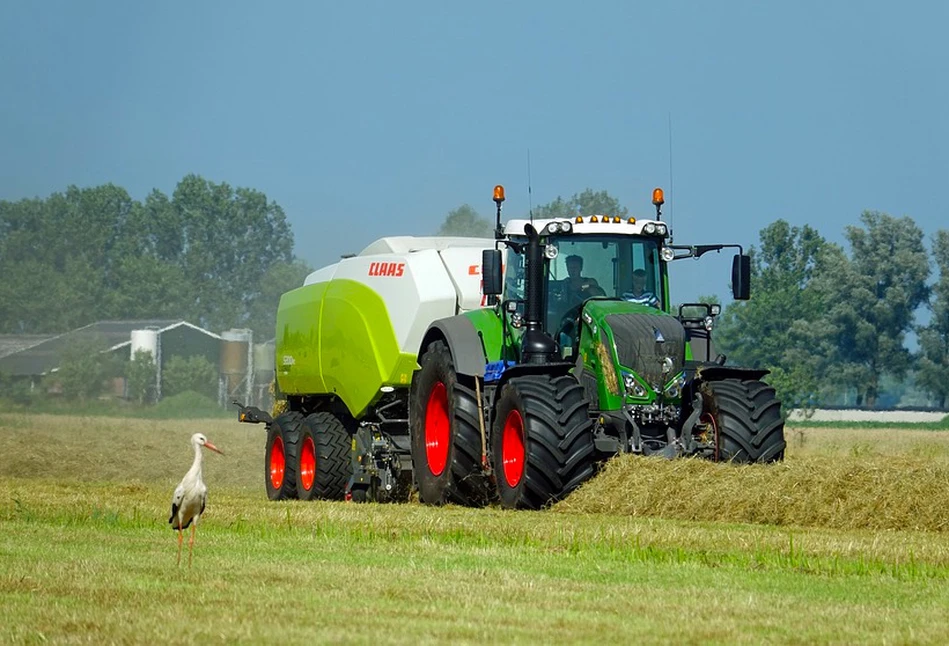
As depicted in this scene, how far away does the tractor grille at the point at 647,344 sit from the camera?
55.4 feet

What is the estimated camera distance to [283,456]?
971 inches

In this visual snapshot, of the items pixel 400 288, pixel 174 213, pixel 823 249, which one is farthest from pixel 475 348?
pixel 174 213

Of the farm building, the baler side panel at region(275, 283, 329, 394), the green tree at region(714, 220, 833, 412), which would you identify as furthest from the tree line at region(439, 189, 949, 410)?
the baler side panel at region(275, 283, 329, 394)

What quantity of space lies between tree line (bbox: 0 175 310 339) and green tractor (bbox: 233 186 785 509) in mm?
48824

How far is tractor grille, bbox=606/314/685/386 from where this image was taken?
16875mm

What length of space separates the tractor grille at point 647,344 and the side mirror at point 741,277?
805 millimetres

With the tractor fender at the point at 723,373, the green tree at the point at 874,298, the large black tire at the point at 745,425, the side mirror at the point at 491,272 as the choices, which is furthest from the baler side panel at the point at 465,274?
the green tree at the point at 874,298

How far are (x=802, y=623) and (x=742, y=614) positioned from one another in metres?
0.41

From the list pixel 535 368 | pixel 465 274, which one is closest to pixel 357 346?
pixel 465 274

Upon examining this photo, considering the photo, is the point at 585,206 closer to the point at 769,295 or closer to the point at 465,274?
the point at 769,295

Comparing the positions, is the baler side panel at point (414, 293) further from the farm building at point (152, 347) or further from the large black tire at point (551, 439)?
the farm building at point (152, 347)

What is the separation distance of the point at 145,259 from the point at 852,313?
1428 inches

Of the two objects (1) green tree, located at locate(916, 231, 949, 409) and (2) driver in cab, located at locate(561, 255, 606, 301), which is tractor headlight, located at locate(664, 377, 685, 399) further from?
(1) green tree, located at locate(916, 231, 949, 409)


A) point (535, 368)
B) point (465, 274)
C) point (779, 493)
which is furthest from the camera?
point (465, 274)
